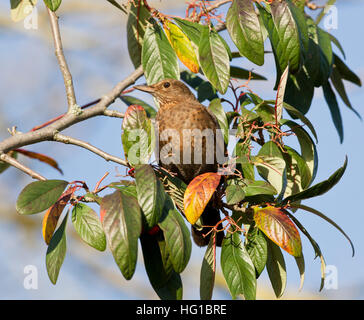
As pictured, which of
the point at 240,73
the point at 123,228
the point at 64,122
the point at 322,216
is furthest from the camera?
the point at 240,73

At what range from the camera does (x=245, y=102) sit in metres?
2.71

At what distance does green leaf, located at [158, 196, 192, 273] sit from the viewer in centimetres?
197

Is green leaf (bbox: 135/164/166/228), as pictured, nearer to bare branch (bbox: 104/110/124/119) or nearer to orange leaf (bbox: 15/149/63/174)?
bare branch (bbox: 104/110/124/119)

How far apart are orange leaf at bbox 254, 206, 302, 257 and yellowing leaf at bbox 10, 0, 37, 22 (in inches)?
68.5

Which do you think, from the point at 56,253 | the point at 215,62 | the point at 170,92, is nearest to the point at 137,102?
the point at 170,92

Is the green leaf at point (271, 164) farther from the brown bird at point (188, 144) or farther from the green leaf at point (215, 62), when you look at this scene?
the brown bird at point (188, 144)

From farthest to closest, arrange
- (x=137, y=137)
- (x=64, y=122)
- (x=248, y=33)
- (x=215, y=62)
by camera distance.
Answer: (x=64, y=122) < (x=215, y=62) < (x=248, y=33) < (x=137, y=137)

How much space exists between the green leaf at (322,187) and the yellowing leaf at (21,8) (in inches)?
69.3

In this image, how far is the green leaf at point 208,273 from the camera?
232cm

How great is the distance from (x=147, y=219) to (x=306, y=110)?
1.38 metres

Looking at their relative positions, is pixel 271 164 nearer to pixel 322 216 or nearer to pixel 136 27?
pixel 322 216

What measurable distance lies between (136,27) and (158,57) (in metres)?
0.39

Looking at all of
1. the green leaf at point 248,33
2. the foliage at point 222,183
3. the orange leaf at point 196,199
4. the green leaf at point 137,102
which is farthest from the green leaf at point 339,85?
the orange leaf at point 196,199

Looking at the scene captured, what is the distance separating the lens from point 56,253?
209cm
